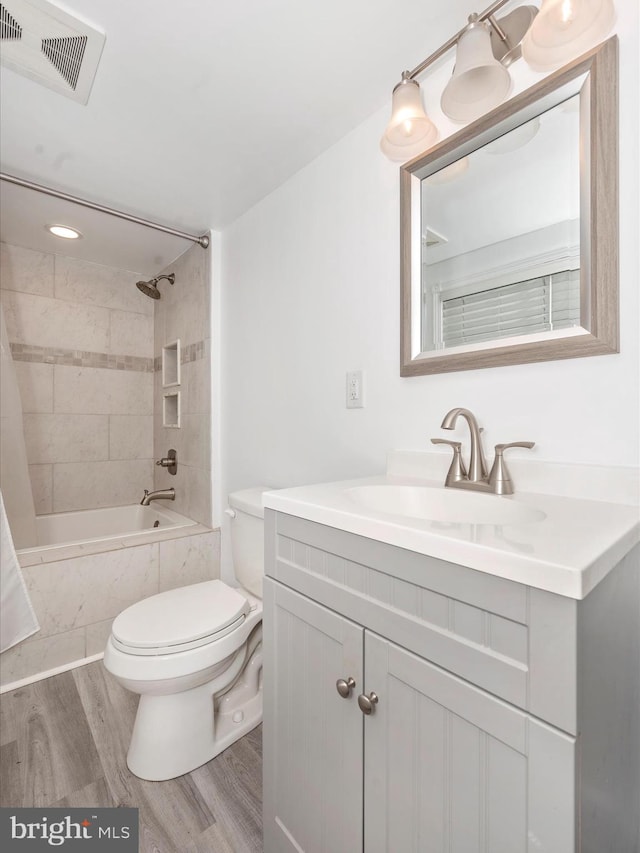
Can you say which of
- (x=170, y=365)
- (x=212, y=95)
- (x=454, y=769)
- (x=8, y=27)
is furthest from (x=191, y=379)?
(x=454, y=769)

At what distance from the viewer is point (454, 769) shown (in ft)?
1.98

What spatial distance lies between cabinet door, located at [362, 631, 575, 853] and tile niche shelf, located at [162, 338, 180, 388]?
91.2 inches

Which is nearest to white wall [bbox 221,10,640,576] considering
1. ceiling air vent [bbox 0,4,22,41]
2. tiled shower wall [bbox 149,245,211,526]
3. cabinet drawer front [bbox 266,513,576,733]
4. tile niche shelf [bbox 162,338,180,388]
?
tiled shower wall [bbox 149,245,211,526]

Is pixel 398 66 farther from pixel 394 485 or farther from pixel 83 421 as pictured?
pixel 83 421

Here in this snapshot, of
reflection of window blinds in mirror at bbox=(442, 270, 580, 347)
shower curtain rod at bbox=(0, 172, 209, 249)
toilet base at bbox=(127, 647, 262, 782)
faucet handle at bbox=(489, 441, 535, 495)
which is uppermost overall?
shower curtain rod at bbox=(0, 172, 209, 249)

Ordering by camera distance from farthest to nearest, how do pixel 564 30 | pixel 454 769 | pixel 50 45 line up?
pixel 50 45 → pixel 564 30 → pixel 454 769

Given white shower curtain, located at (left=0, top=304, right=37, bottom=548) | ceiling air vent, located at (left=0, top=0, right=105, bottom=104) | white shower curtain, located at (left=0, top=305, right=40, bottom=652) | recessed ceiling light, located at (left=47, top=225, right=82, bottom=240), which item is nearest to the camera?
ceiling air vent, located at (left=0, top=0, right=105, bottom=104)

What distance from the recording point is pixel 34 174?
1733 millimetres

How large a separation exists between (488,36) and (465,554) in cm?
112

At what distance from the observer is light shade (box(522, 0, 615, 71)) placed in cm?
82

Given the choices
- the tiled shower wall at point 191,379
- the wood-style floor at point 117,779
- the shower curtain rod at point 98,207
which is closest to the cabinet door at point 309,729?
the wood-style floor at point 117,779

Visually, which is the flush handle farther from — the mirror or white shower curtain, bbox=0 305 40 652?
the mirror

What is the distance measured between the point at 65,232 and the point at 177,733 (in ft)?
8.02

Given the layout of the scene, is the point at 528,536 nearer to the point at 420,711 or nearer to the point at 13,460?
the point at 420,711
